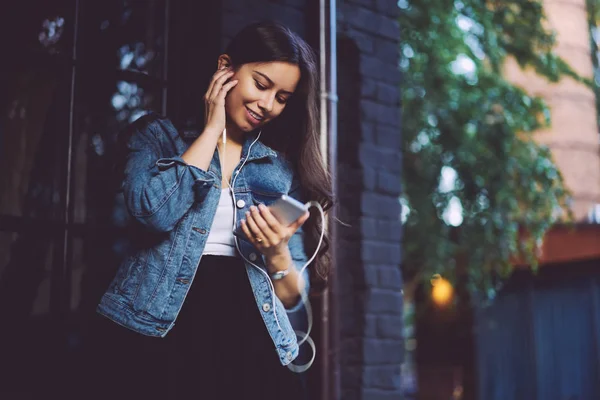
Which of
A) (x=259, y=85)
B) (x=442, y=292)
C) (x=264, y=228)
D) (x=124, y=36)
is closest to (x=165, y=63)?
(x=124, y=36)

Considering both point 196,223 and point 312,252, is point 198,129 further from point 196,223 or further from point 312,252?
point 312,252

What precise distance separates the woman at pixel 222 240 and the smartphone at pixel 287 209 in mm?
18

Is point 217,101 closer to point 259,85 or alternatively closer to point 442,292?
point 259,85

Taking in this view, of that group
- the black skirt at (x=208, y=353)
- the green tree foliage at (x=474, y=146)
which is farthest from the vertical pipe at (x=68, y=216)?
the green tree foliage at (x=474, y=146)

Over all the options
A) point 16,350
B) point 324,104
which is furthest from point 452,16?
point 16,350

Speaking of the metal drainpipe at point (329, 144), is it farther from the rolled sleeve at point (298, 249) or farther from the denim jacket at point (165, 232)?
the denim jacket at point (165, 232)

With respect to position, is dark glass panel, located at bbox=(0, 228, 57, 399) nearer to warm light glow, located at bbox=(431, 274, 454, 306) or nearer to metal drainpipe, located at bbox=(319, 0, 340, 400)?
metal drainpipe, located at bbox=(319, 0, 340, 400)

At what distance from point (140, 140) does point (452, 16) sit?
5479 mm

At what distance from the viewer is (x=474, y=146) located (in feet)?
21.5

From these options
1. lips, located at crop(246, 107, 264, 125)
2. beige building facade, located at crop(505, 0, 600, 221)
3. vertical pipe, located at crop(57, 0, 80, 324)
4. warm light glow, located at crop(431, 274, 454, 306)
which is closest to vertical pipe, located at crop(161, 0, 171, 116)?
vertical pipe, located at crop(57, 0, 80, 324)

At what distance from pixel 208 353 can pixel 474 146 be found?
5290mm

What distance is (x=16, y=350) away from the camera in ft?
7.68

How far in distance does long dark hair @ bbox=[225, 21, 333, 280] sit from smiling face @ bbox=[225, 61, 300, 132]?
1.6 inches

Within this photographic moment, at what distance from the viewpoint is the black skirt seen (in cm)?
161
